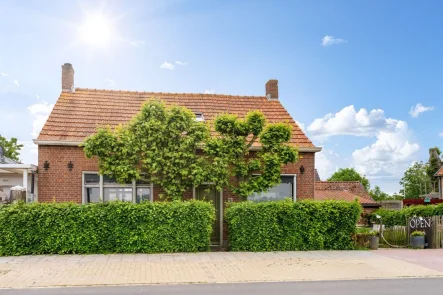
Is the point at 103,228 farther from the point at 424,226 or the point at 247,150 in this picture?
the point at 424,226

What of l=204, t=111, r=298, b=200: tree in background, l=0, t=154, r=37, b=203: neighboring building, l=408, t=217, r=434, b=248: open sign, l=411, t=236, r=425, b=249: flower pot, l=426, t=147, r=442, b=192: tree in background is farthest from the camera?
l=426, t=147, r=442, b=192: tree in background

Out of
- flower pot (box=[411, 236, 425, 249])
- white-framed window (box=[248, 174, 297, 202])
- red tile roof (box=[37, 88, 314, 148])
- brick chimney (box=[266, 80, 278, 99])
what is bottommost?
flower pot (box=[411, 236, 425, 249])

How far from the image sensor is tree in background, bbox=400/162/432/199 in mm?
66350

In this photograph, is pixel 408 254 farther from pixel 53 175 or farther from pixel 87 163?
pixel 53 175

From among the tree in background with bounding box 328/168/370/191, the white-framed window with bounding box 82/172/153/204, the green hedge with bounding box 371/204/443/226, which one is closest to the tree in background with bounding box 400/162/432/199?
the tree in background with bounding box 328/168/370/191

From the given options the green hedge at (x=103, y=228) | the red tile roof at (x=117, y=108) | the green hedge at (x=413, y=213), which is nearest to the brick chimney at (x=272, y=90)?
the red tile roof at (x=117, y=108)

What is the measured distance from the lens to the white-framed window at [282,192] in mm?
16609

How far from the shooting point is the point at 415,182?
6812 cm

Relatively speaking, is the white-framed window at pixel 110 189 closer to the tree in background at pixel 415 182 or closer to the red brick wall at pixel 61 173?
the red brick wall at pixel 61 173

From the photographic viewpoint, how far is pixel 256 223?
13828 millimetres

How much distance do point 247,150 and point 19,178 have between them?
9.75m

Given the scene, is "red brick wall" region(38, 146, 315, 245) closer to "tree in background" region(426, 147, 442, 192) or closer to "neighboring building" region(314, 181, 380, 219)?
"neighboring building" region(314, 181, 380, 219)

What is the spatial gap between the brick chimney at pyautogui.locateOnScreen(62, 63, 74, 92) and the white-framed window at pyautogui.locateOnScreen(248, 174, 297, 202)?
29.2 ft

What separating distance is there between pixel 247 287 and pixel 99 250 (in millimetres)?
5716
